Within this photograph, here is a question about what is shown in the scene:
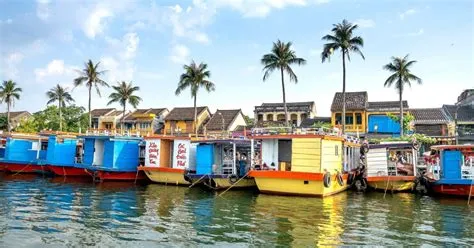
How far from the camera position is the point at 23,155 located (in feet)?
111

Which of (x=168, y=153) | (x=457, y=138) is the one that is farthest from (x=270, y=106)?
(x=168, y=153)

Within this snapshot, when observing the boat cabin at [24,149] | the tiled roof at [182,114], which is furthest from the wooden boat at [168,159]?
the tiled roof at [182,114]

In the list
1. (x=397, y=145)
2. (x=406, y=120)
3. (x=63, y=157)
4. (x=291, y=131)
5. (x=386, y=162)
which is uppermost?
(x=406, y=120)

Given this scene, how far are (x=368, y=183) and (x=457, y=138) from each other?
69.7 ft

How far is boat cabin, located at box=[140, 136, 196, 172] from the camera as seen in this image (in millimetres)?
26312

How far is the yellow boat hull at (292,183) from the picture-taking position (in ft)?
65.9

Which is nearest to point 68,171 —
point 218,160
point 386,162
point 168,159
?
point 168,159

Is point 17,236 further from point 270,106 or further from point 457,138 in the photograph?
point 270,106

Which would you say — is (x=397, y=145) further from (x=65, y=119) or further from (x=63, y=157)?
(x=65, y=119)

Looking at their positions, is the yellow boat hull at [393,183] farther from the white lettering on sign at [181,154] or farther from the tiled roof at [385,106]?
the tiled roof at [385,106]

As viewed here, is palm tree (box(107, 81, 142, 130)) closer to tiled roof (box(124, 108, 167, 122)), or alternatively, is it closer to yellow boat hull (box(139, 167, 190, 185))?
tiled roof (box(124, 108, 167, 122))

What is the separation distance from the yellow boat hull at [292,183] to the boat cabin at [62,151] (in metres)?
17.1

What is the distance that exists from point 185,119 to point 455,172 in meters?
40.9

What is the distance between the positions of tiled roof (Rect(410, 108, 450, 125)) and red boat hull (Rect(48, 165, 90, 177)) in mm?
37049
